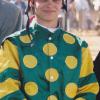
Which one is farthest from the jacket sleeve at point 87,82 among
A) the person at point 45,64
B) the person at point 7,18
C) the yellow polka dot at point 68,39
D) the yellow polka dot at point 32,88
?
the person at point 7,18

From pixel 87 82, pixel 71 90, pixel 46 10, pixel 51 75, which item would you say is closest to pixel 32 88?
pixel 51 75

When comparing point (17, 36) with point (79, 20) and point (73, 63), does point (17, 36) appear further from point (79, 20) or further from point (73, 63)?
point (79, 20)

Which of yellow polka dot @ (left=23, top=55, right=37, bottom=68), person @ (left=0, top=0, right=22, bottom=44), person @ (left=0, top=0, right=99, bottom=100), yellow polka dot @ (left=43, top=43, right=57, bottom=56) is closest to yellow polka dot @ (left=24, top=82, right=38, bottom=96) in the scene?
person @ (left=0, top=0, right=99, bottom=100)

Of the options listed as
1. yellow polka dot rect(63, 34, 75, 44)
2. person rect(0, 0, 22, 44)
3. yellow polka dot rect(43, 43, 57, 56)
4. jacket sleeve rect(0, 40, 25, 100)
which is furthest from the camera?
person rect(0, 0, 22, 44)

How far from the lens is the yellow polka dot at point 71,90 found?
371cm

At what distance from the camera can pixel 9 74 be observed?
3.65 meters

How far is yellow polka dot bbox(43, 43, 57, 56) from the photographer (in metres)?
3.74

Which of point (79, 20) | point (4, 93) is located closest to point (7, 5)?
point (4, 93)

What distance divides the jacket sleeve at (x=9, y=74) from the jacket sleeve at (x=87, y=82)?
40cm

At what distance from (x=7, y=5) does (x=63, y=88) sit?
996 millimetres

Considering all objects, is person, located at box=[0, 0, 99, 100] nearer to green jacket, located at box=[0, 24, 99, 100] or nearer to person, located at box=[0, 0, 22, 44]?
green jacket, located at box=[0, 24, 99, 100]

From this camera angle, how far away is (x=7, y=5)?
14.4 feet

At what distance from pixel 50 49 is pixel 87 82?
1.08 feet

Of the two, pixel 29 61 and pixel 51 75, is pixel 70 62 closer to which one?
pixel 51 75
